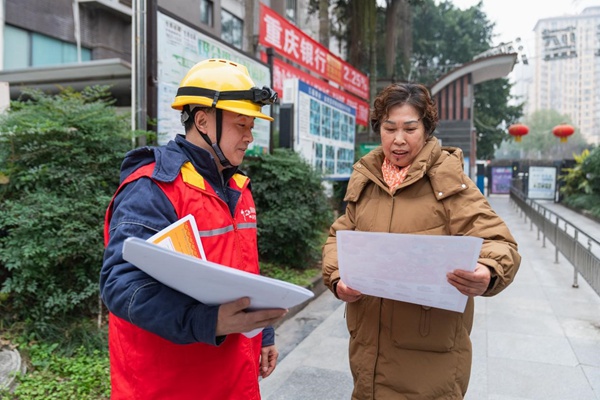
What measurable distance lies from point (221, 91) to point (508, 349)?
150 inches

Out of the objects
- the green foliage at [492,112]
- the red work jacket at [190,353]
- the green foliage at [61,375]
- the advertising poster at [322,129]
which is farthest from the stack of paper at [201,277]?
the green foliage at [492,112]

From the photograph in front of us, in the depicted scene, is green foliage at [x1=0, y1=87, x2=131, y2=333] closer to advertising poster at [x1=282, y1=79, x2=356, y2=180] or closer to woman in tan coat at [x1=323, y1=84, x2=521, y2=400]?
woman in tan coat at [x1=323, y1=84, x2=521, y2=400]

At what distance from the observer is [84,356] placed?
330 cm

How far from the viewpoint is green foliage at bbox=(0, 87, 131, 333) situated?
335 centimetres

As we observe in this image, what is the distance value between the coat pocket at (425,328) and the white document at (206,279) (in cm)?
90

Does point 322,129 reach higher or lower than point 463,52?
lower

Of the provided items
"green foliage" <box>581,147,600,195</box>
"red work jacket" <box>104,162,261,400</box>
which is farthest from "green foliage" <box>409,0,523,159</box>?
"red work jacket" <box>104,162,261,400</box>

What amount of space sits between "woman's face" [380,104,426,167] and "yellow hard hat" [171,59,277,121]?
2.08 ft

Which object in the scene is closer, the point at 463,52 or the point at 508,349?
the point at 508,349

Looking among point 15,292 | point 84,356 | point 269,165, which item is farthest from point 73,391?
point 269,165

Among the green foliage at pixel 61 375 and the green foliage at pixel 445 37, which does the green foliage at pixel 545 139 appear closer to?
the green foliage at pixel 445 37

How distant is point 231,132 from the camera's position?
1.56 m

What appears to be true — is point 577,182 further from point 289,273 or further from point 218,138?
point 218,138

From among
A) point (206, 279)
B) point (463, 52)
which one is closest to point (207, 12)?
point (206, 279)
